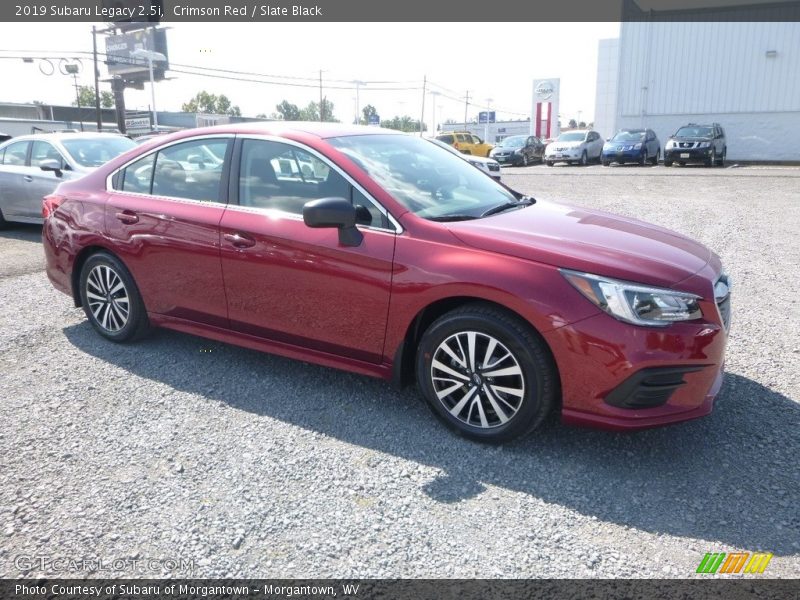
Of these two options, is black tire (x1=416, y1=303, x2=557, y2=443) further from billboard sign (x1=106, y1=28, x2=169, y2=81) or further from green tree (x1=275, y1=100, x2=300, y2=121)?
green tree (x1=275, y1=100, x2=300, y2=121)

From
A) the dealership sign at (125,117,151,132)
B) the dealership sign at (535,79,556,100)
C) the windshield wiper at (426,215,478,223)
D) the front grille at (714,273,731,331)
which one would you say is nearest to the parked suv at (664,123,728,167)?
the front grille at (714,273,731,331)

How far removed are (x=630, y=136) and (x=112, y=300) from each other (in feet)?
84.5

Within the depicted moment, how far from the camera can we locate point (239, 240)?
397cm

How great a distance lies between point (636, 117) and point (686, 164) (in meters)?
8.54

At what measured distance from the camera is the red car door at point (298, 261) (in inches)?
141

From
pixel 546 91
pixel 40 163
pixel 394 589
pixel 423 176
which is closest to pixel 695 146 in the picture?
pixel 40 163

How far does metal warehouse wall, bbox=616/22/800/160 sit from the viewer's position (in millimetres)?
30156

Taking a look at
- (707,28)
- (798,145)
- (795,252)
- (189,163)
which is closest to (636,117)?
(707,28)

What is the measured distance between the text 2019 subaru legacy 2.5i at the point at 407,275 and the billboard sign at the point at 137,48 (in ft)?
242

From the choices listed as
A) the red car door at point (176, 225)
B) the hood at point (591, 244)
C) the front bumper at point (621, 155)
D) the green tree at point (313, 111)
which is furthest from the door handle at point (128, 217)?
the green tree at point (313, 111)

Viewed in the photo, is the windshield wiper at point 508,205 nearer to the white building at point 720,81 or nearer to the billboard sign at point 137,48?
the white building at point 720,81

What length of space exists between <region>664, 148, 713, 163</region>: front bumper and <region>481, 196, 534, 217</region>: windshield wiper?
75.6 feet

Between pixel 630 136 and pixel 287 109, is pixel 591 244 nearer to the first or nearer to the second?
pixel 630 136

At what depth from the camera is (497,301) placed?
3.22 metres
